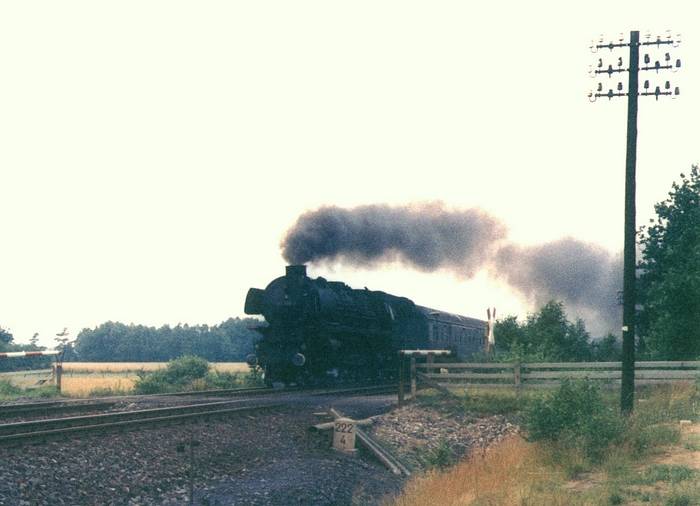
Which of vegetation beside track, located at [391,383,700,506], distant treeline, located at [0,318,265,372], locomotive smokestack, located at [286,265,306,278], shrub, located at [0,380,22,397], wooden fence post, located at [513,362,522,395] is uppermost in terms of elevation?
locomotive smokestack, located at [286,265,306,278]

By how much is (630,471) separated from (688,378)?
283 inches

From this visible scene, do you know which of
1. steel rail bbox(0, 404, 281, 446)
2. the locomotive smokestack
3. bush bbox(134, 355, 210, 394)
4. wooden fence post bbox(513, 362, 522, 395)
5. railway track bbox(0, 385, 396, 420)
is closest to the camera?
steel rail bbox(0, 404, 281, 446)

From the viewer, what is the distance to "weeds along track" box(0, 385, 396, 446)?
40.9ft

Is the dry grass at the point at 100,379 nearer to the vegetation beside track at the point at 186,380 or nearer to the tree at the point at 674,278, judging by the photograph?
the vegetation beside track at the point at 186,380

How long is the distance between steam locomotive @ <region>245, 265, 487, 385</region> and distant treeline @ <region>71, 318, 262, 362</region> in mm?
86658

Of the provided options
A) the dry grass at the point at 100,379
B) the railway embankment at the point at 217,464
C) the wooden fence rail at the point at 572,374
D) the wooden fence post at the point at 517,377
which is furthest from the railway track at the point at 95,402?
the wooden fence post at the point at 517,377

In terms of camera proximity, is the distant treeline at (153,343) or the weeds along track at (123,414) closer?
the weeds along track at (123,414)

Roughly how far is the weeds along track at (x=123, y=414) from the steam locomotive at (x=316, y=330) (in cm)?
99

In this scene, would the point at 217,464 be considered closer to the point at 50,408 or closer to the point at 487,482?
the point at 487,482

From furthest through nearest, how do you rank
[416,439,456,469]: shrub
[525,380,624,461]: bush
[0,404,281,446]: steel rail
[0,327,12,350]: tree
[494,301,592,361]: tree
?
[0,327,12,350]: tree < [494,301,592,361]: tree < [416,439,456,469]: shrub < [525,380,624,461]: bush < [0,404,281,446]: steel rail

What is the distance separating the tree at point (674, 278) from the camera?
1003 inches

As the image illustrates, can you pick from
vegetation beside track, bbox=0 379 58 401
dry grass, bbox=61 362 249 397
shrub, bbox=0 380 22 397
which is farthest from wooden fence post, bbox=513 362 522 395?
shrub, bbox=0 380 22 397

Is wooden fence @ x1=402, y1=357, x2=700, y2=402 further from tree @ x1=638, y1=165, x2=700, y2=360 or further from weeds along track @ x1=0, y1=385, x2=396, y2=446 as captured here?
tree @ x1=638, y1=165, x2=700, y2=360

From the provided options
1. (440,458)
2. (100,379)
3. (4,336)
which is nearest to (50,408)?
(440,458)
